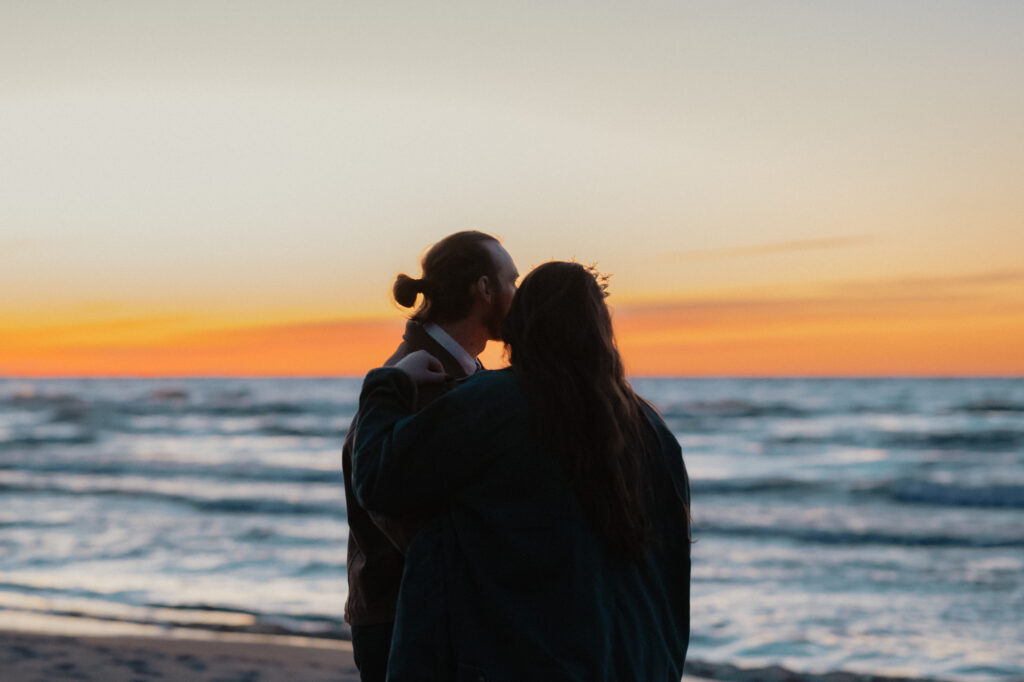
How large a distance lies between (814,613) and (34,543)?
7256mm

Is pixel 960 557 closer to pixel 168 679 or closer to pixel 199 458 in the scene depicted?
pixel 168 679

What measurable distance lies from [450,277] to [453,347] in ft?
0.49

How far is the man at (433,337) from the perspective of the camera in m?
2.10

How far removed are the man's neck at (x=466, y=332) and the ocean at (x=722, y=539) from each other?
13.9 ft

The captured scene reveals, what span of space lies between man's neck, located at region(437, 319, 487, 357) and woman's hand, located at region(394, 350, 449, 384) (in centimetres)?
15

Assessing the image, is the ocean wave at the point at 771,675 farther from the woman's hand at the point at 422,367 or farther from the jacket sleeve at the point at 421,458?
the jacket sleeve at the point at 421,458

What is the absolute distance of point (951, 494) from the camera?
15.7m

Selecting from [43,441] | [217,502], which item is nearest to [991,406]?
[217,502]

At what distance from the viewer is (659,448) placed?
74.3 inches

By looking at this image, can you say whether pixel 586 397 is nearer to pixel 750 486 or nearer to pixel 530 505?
pixel 530 505

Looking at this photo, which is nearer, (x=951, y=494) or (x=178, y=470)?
(x=951, y=494)

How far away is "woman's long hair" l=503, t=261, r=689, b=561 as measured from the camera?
1758 millimetres

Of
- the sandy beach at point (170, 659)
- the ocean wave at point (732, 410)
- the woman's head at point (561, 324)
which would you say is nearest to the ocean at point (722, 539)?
the sandy beach at point (170, 659)

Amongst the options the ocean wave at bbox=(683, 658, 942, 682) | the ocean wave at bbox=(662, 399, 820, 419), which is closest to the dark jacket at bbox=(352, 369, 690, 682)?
the ocean wave at bbox=(683, 658, 942, 682)
